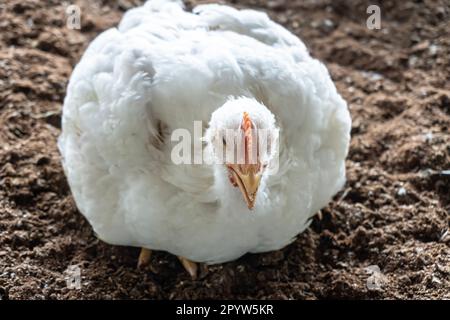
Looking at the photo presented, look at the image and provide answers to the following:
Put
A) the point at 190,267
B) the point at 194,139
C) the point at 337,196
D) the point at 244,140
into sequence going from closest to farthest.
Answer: the point at 244,140, the point at 194,139, the point at 190,267, the point at 337,196

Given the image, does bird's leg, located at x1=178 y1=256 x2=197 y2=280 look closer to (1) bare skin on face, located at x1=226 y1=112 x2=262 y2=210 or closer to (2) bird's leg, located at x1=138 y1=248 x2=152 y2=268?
(2) bird's leg, located at x1=138 y1=248 x2=152 y2=268

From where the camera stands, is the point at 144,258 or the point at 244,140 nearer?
the point at 244,140

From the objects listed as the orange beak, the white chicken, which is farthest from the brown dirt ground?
the orange beak

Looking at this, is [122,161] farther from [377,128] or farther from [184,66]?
[377,128]

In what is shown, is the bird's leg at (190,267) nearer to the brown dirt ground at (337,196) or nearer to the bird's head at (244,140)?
the brown dirt ground at (337,196)

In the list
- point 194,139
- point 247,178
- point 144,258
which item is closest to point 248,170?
point 247,178

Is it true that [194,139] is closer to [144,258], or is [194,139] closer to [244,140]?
[244,140]
